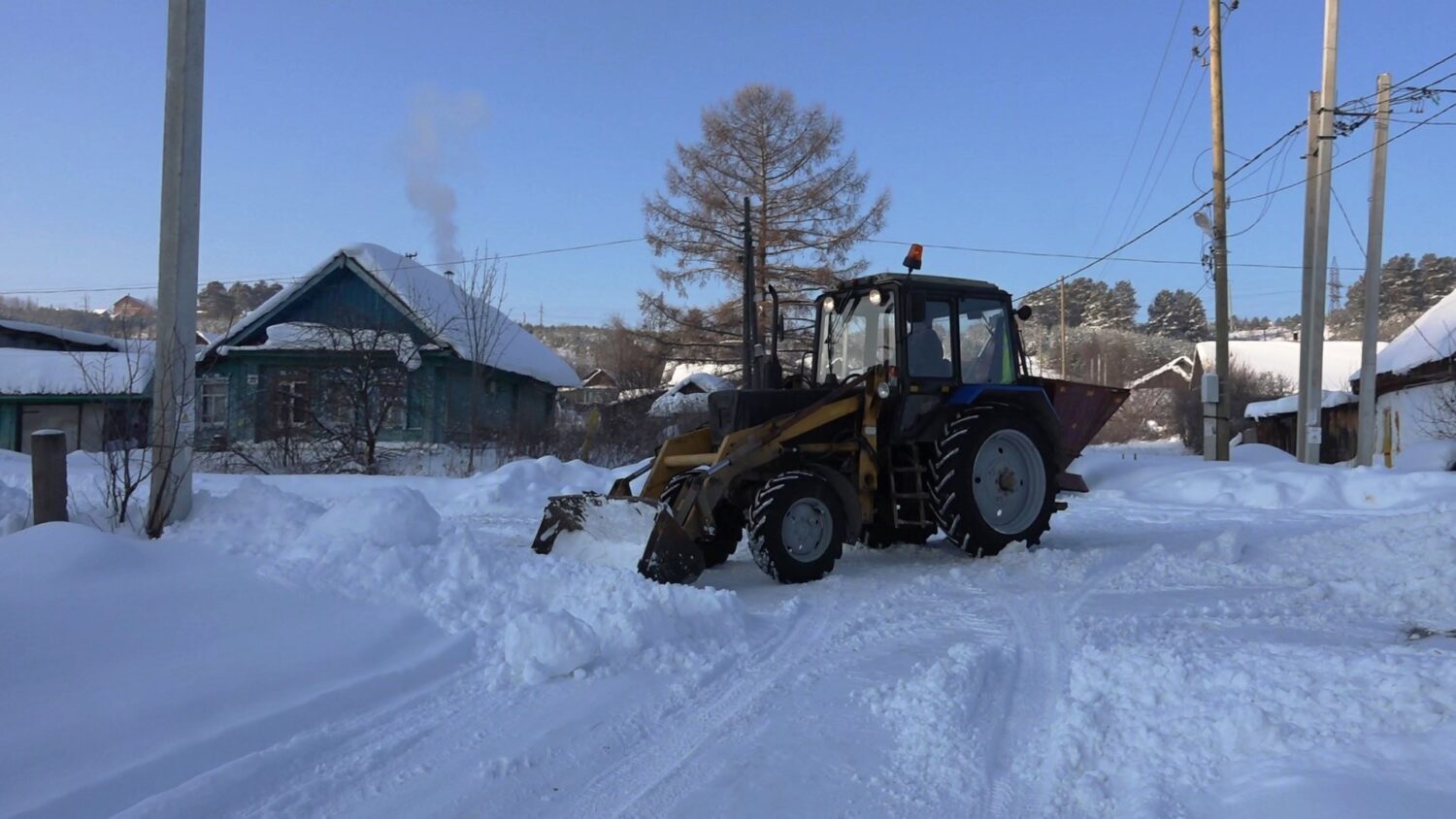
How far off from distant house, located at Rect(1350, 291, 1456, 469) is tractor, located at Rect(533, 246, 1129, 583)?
1332cm

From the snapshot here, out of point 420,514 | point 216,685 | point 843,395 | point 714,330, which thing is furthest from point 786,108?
point 216,685

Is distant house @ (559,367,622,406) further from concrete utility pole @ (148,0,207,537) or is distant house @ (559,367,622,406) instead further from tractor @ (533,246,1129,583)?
concrete utility pole @ (148,0,207,537)

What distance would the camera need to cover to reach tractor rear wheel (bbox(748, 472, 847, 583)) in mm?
6852

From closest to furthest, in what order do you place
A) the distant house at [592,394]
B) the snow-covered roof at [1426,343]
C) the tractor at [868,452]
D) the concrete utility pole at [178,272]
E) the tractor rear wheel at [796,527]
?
the concrete utility pole at [178,272] < the tractor rear wheel at [796,527] < the tractor at [868,452] < the snow-covered roof at [1426,343] < the distant house at [592,394]

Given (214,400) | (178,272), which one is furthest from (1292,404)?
(178,272)

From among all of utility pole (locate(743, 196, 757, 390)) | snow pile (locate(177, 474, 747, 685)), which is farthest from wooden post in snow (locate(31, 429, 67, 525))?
utility pole (locate(743, 196, 757, 390))

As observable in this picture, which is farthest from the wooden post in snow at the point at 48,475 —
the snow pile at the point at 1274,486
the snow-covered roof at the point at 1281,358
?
the snow-covered roof at the point at 1281,358

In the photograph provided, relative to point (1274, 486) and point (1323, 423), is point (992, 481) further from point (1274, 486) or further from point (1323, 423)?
point (1323, 423)

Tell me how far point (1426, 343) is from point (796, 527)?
22.2m

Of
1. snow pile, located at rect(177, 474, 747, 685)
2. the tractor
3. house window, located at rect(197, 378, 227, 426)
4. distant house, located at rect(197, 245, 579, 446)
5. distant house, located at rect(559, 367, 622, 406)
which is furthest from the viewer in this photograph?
distant house, located at rect(559, 367, 622, 406)

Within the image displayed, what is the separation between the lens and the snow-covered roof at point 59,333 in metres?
31.1

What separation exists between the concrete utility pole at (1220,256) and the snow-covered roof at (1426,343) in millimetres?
5162

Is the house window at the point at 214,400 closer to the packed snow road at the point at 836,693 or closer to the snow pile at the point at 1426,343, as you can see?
the packed snow road at the point at 836,693

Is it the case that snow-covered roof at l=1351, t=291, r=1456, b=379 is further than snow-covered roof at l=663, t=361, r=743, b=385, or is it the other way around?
snow-covered roof at l=663, t=361, r=743, b=385
